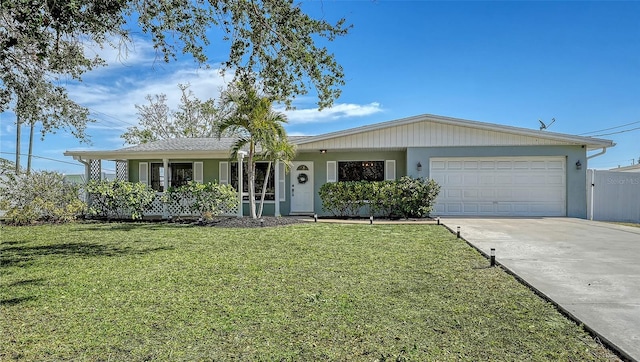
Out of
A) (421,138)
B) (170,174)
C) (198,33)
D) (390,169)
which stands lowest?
(170,174)

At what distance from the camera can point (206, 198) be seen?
12.4 metres

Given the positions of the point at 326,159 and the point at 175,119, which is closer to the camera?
the point at 326,159

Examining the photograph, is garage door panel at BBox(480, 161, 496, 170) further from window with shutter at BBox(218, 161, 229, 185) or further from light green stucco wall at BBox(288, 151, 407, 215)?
window with shutter at BBox(218, 161, 229, 185)

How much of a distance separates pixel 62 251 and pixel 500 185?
Answer: 13.1 metres

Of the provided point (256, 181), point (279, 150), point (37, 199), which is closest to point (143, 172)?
point (37, 199)

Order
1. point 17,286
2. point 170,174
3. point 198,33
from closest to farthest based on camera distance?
point 17,286
point 198,33
point 170,174

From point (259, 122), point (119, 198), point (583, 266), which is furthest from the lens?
point (119, 198)

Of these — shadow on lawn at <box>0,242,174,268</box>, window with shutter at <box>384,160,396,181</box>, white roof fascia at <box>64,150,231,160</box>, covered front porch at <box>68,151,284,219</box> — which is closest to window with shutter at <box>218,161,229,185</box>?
covered front porch at <box>68,151,284,219</box>

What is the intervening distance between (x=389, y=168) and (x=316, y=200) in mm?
3138

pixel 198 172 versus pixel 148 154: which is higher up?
pixel 148 154

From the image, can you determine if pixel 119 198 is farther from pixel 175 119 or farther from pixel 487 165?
pixel 175 119

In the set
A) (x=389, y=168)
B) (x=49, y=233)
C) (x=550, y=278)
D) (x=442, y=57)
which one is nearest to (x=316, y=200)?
(x=389, y=168)

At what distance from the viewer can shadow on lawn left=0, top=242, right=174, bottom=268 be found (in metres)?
6.46

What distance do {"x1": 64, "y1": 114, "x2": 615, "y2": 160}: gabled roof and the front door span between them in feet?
3.43
